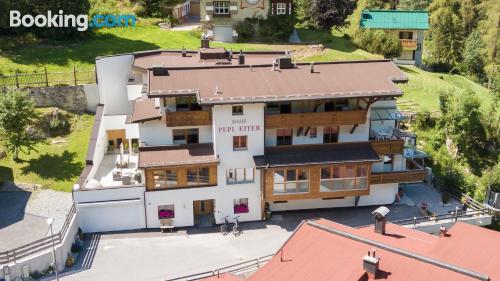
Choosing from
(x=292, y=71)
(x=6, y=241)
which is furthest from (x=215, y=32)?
(x=6, y=241)

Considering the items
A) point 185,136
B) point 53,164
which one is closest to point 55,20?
point 53,164

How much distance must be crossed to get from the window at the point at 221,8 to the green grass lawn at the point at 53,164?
25.2 metres

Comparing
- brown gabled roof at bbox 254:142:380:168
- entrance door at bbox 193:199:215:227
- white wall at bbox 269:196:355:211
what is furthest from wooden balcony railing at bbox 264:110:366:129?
entrance door at bbox 193:199:215:227

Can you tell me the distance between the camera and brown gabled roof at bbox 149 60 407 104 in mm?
34125

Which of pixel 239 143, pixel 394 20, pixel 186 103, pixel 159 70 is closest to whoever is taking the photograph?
pixel 239 143

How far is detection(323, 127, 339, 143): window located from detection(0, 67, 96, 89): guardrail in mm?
20045

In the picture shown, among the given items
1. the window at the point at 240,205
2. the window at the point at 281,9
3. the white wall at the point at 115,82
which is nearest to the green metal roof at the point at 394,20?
the window at the point at 281,9

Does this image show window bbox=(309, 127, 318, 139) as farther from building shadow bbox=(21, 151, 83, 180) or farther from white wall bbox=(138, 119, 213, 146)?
building shadow bbox=(21, 151, 83, 180)

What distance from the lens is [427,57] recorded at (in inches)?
3061

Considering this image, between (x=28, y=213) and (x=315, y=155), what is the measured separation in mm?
17947

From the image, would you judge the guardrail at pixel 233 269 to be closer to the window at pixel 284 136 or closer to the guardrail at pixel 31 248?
the guardrail at pixel 31 248

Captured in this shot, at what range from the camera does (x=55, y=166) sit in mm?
37969

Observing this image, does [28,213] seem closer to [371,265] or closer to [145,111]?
[145,111]

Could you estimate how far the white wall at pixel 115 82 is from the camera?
42750 mm
